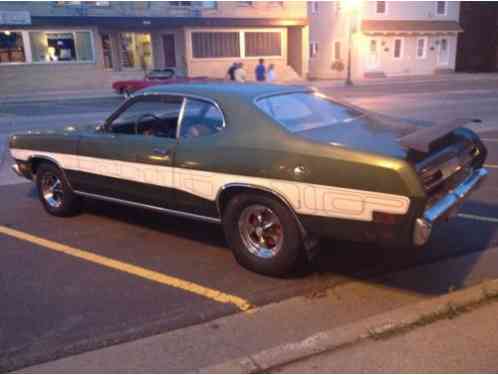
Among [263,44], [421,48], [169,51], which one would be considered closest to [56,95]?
[169,51]

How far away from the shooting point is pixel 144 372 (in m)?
3.05

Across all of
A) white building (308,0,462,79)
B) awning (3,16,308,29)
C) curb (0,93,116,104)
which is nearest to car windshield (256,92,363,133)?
curb (0,93,116,104)

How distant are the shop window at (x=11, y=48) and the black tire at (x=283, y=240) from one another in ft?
92.8

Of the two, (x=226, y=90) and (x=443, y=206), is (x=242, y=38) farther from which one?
(x=443, y=206)

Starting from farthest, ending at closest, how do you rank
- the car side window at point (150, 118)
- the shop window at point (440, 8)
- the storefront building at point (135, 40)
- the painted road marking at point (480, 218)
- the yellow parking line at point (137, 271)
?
the shop window at point (440, 8)
the storefront building at point (135, 40)
the painted road marking at point (480, 218)
the car side window at point (150, 118)
the yellow parking line at point (137, 271)

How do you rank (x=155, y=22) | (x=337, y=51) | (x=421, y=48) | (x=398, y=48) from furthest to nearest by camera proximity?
(x=421, y=48), (x=337, y=51), (x=398, y=48), (x=155, y=22)

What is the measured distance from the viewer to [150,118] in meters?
5.24

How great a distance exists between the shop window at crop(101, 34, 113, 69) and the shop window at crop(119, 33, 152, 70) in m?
0.79

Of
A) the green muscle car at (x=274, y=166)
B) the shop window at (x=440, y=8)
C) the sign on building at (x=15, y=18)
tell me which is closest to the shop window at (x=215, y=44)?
the sign on building at (x=15, y=18)

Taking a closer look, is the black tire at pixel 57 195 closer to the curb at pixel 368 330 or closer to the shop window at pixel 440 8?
the curb at pixel 368 330

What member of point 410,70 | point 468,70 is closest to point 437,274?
point 410,70

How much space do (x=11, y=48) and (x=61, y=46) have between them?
269 cm

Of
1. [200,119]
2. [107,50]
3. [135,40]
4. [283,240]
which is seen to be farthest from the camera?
[135,40]

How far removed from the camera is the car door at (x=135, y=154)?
15.9 feet
